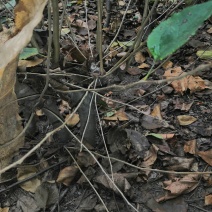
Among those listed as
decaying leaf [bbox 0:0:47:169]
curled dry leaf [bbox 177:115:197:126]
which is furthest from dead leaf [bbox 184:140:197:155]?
decaying leaf [bbox 0:0:47:169]

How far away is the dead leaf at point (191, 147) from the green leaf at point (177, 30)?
0.68 metres

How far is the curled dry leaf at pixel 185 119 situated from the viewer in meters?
1.39

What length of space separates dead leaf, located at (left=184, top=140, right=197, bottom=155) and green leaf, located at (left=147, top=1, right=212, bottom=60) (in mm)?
676

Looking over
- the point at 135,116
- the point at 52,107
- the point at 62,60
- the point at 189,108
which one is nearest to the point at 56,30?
the point at 62,60

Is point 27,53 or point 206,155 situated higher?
point 27,53

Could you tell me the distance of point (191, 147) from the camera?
128 centimetres

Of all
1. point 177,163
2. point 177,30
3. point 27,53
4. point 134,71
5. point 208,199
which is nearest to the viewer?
point 177,30

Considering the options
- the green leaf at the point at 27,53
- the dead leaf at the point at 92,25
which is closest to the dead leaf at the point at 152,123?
the green leaf at the point at 27,53

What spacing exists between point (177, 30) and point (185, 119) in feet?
2.60

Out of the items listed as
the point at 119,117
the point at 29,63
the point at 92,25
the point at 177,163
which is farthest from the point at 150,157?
the point at 92,25

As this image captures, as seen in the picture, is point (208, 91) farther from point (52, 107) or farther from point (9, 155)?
point (9, 155)

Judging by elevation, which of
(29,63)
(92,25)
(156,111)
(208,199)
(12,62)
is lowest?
(208,199)

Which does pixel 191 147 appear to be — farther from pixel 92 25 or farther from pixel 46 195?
pixel 92 25

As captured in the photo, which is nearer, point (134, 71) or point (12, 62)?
point (12, 62)
